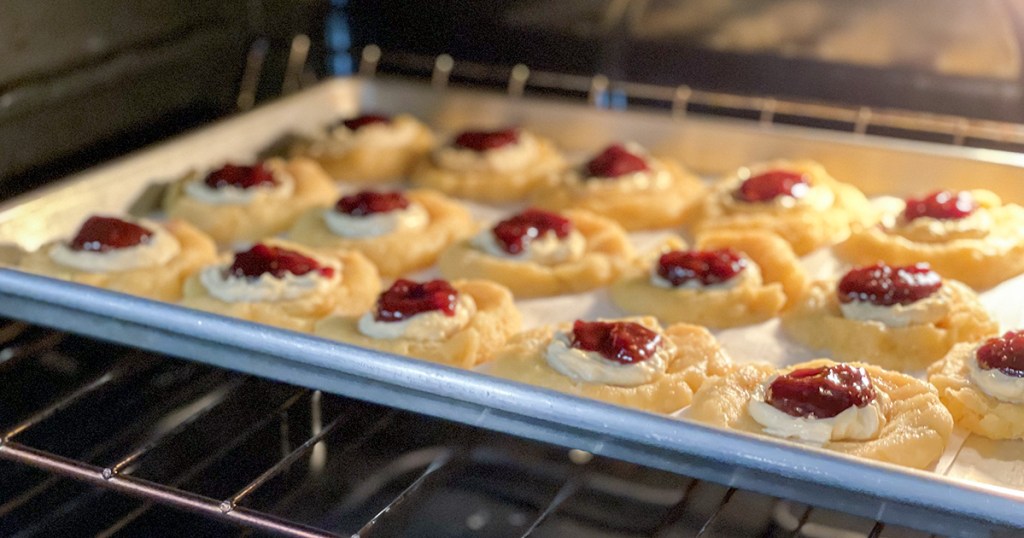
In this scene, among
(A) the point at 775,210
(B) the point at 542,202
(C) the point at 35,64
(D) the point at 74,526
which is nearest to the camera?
(D) the point at 74,526

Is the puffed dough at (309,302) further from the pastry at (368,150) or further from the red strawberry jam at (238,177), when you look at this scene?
the pastry at (368,150)

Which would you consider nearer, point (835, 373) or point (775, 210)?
point (835, 373)

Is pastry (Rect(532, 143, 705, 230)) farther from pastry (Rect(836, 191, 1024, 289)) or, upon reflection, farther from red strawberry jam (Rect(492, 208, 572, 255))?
pastry (Rect(836, 191, 1024, 289))

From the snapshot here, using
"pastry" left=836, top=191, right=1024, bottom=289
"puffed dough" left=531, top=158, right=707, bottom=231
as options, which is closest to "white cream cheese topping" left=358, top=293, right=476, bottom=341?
"puffed dough" left=531, top=158, right=707, bottom=231

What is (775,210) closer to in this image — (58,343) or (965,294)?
(965,294)

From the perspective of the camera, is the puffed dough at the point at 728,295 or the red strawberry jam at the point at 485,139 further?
the red strawberry jam at the point at 485,139

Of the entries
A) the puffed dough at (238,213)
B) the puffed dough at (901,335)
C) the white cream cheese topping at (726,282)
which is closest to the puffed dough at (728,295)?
the white cream cheese topping at (726,282)

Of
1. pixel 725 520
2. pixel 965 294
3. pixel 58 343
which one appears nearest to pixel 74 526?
pixel 58 343
